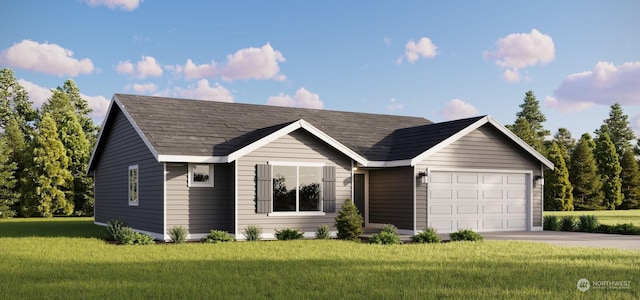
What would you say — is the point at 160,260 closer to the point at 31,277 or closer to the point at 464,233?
the point at 31,277

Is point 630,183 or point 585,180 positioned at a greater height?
point 585,180

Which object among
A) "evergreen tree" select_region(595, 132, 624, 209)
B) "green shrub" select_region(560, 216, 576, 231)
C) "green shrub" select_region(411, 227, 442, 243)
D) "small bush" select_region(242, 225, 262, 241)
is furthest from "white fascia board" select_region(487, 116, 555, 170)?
"evergreen tree" select_region(595, 132, 624, 209)

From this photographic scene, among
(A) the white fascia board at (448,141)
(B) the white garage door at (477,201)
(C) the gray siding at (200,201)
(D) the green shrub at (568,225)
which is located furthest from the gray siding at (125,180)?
(D) the green shrub at (568,225)

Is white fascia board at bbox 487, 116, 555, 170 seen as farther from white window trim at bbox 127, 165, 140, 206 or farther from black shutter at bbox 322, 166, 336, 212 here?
white window trim at bbox 127, 165, 140, 206

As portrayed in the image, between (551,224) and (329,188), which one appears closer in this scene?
(329,188)

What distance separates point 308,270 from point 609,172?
44.5 m

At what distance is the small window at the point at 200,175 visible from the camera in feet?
60.4

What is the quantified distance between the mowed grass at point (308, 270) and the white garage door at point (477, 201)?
158 inches

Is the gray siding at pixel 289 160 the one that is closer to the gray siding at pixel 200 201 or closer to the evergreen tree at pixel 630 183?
the gray siding at pixel 200 201

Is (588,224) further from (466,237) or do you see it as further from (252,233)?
(252,233)

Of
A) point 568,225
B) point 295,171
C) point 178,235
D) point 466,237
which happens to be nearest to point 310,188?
point 295,171

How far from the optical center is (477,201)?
21.8 meters

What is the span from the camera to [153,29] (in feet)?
91.4

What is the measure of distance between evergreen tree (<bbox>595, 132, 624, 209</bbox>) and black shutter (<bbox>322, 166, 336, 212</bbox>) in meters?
36.0
